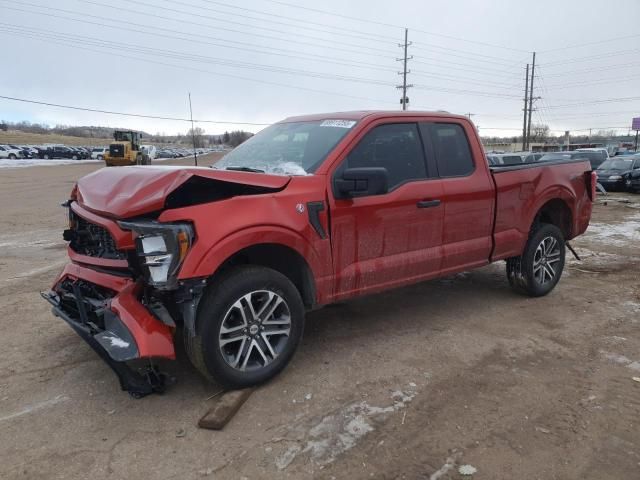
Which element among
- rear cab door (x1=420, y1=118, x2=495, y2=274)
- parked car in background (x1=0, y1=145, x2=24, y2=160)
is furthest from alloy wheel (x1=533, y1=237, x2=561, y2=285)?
parked car in background (x1=0, y1=145, x2=24, y2=160)

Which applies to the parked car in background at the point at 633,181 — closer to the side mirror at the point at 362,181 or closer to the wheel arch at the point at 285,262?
the side mirror at the point at 362,181

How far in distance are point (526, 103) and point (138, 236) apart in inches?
2544

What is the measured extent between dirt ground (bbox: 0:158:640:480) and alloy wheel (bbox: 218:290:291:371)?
24cm

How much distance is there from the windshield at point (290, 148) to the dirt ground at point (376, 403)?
1.52 meters

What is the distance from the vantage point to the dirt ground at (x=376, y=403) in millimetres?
2719

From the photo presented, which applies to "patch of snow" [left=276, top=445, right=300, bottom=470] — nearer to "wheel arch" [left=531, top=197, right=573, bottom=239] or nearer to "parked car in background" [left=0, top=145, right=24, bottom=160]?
"wheel arch" [left=531, top=197, right=573, bottom=239]

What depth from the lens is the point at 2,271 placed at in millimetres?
6773

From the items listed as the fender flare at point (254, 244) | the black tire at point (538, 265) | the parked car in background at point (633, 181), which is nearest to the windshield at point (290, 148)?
the fender flare at point (254, 244)

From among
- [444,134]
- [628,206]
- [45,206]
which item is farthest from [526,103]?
[444,134]

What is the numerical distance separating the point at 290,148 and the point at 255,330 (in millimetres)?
1624

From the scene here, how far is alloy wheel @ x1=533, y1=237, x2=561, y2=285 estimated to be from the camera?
18.0 ft

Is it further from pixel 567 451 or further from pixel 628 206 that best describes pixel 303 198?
pixel 628 206

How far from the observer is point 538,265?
5.54 m

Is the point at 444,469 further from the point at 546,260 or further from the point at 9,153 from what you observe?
the point at 9,153
